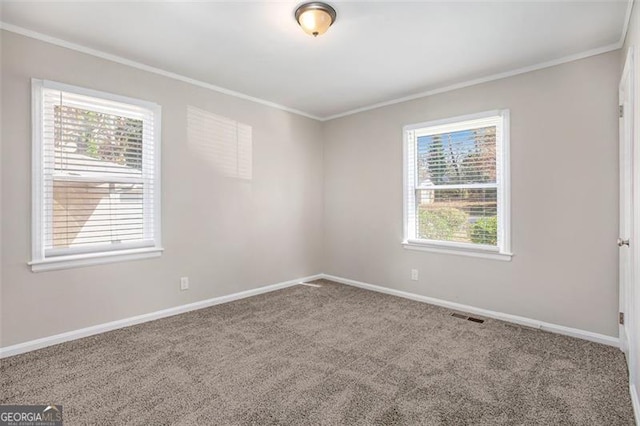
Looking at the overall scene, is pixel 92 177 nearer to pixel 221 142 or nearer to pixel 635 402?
pixel 221 142

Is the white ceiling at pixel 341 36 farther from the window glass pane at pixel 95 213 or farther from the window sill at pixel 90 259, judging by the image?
A: the window sill at pixel 90 259

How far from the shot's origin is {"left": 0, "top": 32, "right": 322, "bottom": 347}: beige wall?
8.47 feet

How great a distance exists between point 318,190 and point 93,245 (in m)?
3.00

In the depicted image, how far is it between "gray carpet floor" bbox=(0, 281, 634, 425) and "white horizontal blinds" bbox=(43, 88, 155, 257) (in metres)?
0.91

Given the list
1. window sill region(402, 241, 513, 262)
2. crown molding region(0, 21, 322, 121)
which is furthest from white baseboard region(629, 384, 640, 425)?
crown molding region(0, 21, 322, 121)

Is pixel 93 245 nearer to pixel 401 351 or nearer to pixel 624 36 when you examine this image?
pixel 401 351

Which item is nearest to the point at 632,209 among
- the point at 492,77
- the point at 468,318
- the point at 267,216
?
the point at 468,318

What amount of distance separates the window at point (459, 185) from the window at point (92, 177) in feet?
9.62

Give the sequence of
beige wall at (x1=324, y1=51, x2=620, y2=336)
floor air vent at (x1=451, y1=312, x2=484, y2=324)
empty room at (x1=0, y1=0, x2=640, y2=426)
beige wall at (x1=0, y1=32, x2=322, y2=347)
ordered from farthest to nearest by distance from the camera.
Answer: floor air vent at (x1=451, y1=312, x2=484, y2=324), beige wall at (x1=324, y1=51, x2=620, y2=336), beige wall at (x1=0, y1=32, x2=322, y2=347), empty room at (x1=0, y1=0, x2=640, y2=426)

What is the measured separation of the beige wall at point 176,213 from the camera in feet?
8.47

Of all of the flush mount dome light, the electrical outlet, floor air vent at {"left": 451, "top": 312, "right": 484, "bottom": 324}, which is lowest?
floor air vent at {"left": 451, "top": 312, "right": 484, "bottom": 324}

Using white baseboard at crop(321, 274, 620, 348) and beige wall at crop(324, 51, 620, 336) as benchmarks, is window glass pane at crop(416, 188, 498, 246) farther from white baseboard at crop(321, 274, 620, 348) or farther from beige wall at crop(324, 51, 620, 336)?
white baseboard at crop(321, 274, 620, 348)

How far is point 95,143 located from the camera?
3002mm

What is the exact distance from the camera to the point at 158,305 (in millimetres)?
3393
